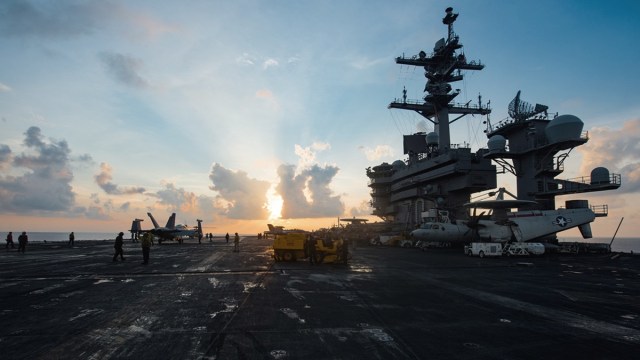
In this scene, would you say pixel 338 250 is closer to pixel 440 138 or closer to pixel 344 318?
pixel 344 318

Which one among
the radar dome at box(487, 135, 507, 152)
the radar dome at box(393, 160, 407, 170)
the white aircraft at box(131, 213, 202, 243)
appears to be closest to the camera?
the radar dome at box(487, 135, 507, 152)

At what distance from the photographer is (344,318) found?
32.2 ft

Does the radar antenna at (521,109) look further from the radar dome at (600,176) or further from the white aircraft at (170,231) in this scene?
the white aircraft at (170,231)

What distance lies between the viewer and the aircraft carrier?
43.2 meters

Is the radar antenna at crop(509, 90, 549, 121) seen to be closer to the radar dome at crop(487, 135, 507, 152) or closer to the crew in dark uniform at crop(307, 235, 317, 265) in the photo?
the radar dome at crop(487, 135, 507, 152)

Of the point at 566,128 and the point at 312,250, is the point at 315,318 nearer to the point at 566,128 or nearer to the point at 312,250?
the point at 312,250

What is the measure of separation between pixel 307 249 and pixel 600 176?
3546 cm

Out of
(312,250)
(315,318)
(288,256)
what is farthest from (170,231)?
(315,318)

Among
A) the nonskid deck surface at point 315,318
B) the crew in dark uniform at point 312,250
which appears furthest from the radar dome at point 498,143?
the crew in dark uniform at point 312,250

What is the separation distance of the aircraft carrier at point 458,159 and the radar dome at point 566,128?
9 centimetres

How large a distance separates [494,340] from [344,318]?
368 cm

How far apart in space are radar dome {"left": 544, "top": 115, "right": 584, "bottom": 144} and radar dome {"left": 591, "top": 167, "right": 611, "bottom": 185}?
4.44 m

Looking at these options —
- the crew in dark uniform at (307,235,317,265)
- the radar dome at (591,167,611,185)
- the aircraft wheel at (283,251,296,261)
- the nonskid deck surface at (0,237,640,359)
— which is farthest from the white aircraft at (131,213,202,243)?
the radar dome at (591,167,611,185)

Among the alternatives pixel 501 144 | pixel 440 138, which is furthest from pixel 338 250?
pixel 440 138
